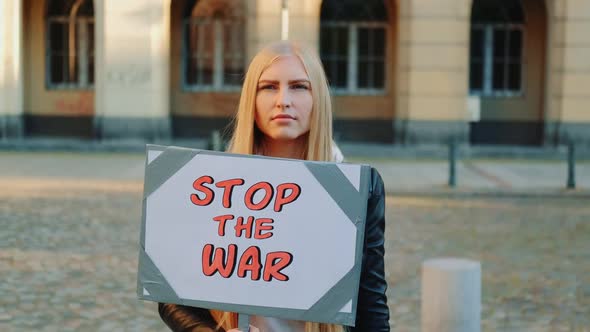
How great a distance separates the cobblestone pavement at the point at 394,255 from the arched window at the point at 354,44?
10.6 meters

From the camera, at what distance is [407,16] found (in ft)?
76.9

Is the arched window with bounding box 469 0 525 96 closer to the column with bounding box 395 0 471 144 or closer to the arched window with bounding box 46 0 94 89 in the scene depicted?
the column with bounding box 395 0 471 144

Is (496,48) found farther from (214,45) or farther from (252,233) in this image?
(252,233)

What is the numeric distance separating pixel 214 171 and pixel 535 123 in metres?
23.8

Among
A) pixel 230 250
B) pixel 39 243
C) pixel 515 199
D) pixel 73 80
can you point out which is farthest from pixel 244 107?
pixel 73 80

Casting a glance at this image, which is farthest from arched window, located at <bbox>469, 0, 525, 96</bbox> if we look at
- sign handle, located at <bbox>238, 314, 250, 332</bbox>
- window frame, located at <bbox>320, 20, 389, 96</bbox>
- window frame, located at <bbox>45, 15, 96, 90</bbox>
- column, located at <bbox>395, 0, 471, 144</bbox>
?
sign handle, located at <bbox>238, 314, 250, 332</bbox>

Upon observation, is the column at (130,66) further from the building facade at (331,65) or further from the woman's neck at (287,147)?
the woman's neck at (287,147)

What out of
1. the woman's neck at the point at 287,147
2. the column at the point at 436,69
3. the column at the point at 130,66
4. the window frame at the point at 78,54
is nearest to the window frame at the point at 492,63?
the column at the point at 436,69

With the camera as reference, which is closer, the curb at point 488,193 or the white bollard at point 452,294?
the white bollard at point 452,294

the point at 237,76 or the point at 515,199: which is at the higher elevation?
the point at 237,76

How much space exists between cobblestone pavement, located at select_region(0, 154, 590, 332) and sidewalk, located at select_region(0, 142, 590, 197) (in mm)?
785

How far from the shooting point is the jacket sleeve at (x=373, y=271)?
2.65 m

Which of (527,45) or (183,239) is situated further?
(527,45)

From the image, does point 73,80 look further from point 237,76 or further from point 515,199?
point 515,199
